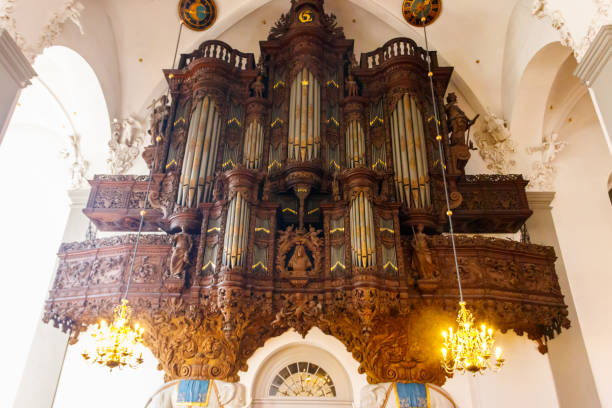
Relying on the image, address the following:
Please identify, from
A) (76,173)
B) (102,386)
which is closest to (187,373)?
(102,386)

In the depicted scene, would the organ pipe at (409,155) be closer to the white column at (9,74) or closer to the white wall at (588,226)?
the white wall at (588,226)

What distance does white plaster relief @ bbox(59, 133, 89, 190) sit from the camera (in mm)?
11516

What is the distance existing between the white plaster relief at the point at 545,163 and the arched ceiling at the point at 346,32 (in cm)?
146

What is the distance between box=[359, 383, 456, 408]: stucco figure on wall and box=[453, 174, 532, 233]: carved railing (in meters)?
3.48

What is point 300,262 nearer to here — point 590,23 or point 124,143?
point 590,23

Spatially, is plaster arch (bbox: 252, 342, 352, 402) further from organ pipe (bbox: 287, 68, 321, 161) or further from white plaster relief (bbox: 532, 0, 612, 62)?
white plaster relief (bbox: 532, 0, 612, 62)

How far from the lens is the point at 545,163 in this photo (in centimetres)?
1095

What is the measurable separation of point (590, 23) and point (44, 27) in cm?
857

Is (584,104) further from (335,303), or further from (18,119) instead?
(18,119)

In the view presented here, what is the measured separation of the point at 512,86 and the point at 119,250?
31.5ft

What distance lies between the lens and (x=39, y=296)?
10961 millimetres

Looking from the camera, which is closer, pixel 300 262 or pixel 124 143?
pixel 300 262

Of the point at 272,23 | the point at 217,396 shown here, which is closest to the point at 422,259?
the point at 217,396

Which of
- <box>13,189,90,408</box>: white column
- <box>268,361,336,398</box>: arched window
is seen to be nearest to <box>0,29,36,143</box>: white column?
<box>13,189,90,408</box>: white column
